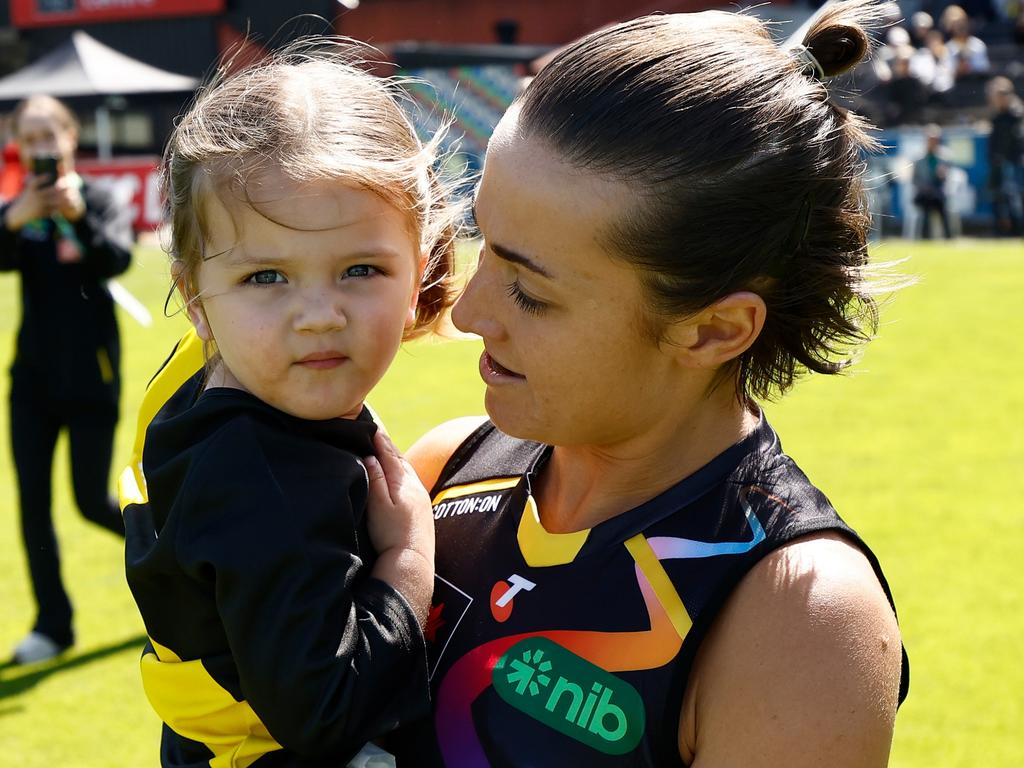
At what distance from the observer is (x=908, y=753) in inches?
172

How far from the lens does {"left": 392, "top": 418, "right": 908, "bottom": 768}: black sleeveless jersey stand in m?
1.58

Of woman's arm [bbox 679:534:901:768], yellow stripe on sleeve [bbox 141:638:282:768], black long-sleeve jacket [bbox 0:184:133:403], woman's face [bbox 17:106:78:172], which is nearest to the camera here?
woman's arm [bbox 679:534:901:768]

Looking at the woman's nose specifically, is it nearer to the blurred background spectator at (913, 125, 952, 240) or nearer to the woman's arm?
the woman's arm

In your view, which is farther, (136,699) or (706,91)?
(136,699)

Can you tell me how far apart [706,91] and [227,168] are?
0.73 meters

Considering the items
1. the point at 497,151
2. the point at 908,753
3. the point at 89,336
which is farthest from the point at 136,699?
the point at 497,151

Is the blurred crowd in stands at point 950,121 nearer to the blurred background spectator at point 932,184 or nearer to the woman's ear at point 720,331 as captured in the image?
the blurred background spectator at point 932,184

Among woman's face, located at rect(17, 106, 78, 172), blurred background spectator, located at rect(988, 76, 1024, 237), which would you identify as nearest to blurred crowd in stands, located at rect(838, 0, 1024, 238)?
blurred background spectator, located at rect(988, 76, 1024, 237)

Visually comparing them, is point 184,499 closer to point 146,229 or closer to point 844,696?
point 844,696

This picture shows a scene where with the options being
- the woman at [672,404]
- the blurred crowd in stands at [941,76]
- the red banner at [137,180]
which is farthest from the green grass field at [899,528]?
the blurred crowd in stands at [941,76]

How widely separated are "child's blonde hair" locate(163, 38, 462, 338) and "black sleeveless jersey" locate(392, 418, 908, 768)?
53 cm

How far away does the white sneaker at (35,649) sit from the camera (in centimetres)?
537

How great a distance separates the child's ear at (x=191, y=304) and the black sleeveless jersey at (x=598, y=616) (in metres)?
0.56

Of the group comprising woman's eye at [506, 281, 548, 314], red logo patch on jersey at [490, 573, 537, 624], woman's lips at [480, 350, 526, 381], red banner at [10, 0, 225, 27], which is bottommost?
red banner at [10, 0, 225, 27]
